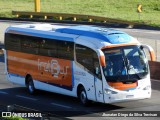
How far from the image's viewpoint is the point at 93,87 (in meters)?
20.4

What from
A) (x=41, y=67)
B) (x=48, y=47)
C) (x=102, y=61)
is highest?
(x=102, y=61)

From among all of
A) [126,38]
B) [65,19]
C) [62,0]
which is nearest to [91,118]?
[126,38]

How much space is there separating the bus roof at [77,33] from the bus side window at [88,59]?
0.41 metres

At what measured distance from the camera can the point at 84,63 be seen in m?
21.0

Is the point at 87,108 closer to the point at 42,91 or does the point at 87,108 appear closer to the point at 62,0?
the point at 42,91

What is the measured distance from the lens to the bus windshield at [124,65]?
784 inches

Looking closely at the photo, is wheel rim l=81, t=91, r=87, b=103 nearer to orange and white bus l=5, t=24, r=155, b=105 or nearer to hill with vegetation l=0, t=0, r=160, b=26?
orange and white bus l=5, t=24, r=155, b=105

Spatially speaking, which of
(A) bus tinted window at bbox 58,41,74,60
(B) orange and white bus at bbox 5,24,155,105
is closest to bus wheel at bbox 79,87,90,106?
(B) orange and white bus at bbox 5,24,155,105

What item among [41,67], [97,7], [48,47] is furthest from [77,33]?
[97,7]

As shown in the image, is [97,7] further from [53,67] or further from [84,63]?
[84,63]

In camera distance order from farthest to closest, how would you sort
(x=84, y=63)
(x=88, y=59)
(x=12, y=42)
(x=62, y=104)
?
(x=12, y=42)
(x=62, y=104)
(x=84, y=63)
(x=88, y=59)

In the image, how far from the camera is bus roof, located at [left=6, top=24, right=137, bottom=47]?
2045 cm

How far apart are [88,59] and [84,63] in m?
0.31

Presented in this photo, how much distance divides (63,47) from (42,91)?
11.5ft
